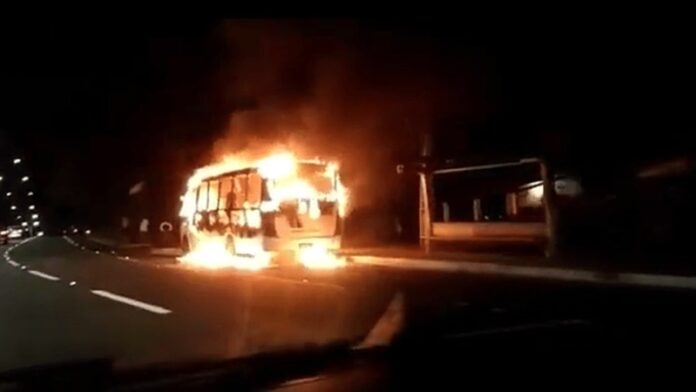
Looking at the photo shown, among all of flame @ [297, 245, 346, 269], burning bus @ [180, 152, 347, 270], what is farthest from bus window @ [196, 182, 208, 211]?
flame @ [297, 245, 346, 269]

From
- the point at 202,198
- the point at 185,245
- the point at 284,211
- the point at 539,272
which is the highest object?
the point at 202,198

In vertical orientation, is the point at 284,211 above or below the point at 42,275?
above

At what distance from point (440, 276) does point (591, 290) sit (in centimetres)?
514

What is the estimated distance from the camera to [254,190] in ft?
86.7

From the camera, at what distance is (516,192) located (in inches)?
1485

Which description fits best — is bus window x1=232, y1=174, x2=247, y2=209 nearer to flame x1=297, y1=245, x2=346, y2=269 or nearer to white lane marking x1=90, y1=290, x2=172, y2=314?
flame x1=297, y1=245, x2=346, y2=269

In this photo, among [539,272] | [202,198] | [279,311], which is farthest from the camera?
[202,198]

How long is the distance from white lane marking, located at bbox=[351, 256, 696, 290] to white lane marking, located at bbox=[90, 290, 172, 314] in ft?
27.8

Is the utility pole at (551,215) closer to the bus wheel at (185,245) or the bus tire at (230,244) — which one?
the bus tire at (230,244)

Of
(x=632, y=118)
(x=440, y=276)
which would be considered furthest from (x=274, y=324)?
(x=632, y=118)

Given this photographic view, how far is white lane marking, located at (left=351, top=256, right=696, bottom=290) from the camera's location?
730 inches

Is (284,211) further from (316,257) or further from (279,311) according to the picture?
(279,311)

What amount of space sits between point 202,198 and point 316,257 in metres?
5.31

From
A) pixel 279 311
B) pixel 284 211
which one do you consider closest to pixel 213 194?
pixel 284 211
